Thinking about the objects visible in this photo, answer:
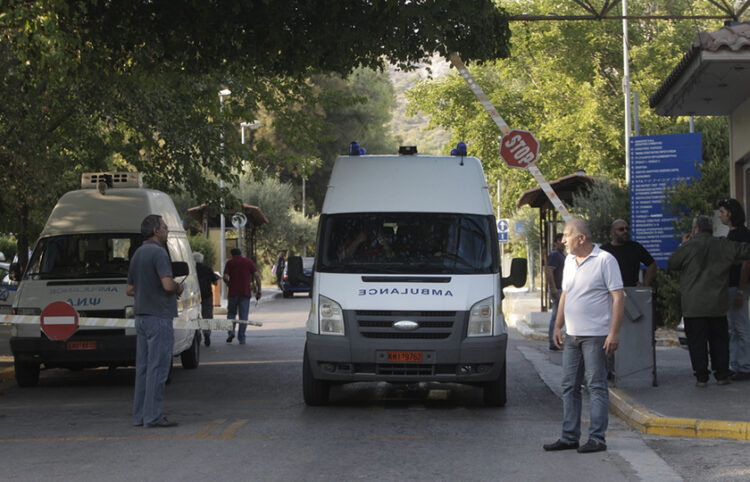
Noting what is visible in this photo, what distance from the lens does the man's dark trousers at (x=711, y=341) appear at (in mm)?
11375

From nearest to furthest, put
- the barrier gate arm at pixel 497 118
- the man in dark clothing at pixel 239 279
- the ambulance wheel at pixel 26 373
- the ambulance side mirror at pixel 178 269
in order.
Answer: the ambulance side mirror at pixel 178 269, the barrier gate arm at pixel 497 118, the ambulance wheel at pixel 26 373, the man in dark clothing at pixel 239 279

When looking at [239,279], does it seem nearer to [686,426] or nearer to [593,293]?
[686,426]

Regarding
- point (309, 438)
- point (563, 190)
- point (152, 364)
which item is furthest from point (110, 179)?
point (563, 190)

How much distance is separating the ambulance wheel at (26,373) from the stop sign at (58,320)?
5.56ft

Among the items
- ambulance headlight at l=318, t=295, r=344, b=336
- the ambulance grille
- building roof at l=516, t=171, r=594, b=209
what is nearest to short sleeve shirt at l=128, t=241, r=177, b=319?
ambulance headlight at l=318, t=295, r=344, b=336

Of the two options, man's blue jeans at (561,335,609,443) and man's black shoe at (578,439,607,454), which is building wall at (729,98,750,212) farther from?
man's black shoe at (578,439,607,454)

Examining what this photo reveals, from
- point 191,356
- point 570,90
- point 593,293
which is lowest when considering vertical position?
point 191,356

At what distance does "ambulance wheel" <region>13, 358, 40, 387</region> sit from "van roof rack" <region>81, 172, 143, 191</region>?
289cm

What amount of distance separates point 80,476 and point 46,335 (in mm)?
5366

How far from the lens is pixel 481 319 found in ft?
34.1

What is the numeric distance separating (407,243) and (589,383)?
11.3 ft

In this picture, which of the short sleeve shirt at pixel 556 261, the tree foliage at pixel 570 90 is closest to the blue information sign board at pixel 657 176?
the short sleeve shirt at pixel 556 261

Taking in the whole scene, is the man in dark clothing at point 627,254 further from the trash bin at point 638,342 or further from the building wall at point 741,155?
the building wall at point 741,155

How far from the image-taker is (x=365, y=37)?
12.7 m
